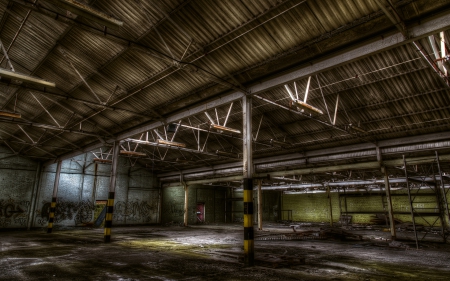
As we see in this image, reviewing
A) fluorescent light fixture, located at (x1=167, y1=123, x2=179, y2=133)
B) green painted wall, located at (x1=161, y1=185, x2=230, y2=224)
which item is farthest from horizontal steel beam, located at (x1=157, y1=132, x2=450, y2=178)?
fluorescent light fixture, located at (x1=167, y1=123, x2=179, y2=133)

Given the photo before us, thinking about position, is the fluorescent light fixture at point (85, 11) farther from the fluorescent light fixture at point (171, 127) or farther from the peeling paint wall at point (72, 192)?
the peeling paint wall at point (72, 192)

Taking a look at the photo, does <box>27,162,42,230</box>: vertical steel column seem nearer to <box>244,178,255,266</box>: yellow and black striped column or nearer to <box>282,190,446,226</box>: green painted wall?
<box>244,178,255,266</box>: yellow and black striped column

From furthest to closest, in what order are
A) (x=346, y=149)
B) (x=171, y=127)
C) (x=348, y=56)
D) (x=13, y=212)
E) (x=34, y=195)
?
(x=34, y=195) < (x=13, y=212) < (x=346, y=149) < (x=171, y=127) < (x=348, y=56)

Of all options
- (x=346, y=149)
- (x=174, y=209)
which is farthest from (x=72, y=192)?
(x=346, y=149)

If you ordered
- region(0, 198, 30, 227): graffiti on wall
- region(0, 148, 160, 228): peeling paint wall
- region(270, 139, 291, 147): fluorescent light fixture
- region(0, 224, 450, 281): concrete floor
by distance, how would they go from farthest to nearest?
region(0, 148, 160, 228): peeling paint wall < region(0, 198, 30, 227): graffiti on wall < region(270, 139, 291, 147): fluorescent light fixture < region(0, 224, 450, 281): concrete floor

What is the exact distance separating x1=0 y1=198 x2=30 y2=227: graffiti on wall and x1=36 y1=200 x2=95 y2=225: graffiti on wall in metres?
1.00

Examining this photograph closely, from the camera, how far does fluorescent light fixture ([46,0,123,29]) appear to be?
5316 mm

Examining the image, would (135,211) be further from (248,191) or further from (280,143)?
(248,191)

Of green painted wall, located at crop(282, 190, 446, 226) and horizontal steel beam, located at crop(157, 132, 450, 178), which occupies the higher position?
horizontal steel beam, located at crop(157, 132, 450, 178)

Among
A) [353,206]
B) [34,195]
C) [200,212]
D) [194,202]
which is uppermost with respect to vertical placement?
[34,195]

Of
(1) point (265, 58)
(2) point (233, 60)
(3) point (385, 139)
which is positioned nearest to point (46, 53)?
(2) point (233, 60)

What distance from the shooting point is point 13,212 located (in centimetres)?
2144

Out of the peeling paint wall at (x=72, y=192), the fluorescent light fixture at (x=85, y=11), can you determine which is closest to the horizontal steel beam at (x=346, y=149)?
the peeling paint wall at (x=72, y=192)

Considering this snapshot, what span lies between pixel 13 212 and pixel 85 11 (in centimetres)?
2256
